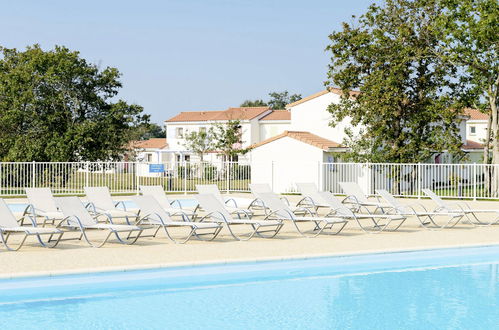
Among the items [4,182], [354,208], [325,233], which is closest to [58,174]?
[4,182]

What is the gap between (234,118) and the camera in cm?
6319

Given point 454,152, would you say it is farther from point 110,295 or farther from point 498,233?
point 110,295

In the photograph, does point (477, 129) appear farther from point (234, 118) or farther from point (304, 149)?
point (304, 149)

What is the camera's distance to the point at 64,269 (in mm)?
9555

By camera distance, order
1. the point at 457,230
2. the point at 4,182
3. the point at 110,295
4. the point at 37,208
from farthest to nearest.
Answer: the point at 4,182, the point at 457,230, the point at 37,208, the point at 110,295

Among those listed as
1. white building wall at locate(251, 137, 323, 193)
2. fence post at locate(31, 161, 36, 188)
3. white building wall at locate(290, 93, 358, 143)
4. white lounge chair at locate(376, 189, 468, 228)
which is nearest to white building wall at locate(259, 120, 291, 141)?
white building wall at locate(290, 93, 358, 143)

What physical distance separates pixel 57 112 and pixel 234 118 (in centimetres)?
2900

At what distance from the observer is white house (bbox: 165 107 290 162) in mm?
62344

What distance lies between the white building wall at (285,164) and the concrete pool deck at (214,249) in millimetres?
14421

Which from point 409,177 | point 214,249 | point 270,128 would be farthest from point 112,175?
point 270,128

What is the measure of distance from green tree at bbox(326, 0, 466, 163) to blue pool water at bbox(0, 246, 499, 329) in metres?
21.4

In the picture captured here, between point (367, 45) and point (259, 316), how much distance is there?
2624 cm

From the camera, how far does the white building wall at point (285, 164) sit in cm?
3030

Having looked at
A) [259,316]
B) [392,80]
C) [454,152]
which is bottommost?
[259,316]
